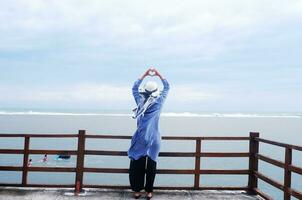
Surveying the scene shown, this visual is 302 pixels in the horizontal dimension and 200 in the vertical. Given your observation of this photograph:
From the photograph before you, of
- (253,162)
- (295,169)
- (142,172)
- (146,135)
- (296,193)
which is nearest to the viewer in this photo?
(296,193)

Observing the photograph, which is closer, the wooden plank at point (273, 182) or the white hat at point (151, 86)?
the wooden plank at point (273, 182)

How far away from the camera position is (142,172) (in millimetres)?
7145

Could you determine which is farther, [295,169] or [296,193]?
[295,169]

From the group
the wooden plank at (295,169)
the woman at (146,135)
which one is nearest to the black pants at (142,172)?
the woman at (146,135)

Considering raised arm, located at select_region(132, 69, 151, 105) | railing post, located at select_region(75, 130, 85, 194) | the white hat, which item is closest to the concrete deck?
railing post, located at select_region(75, 130, 85, 194)

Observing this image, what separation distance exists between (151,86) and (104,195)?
2217mm

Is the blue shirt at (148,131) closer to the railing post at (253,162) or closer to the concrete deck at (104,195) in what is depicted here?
the concrete deck at (104,195)

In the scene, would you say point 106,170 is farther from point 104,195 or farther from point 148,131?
point 148,131

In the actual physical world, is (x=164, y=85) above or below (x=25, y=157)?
above

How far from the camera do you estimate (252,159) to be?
7.77m

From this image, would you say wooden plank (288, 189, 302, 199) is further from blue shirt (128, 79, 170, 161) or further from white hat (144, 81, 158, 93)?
white hat (144, 81, 158, 93)

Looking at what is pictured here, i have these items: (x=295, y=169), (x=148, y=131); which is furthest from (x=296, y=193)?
(x=148, y=131)

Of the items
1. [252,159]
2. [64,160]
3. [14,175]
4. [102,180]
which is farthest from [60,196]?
[64,160]

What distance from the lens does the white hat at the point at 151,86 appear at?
695cm
